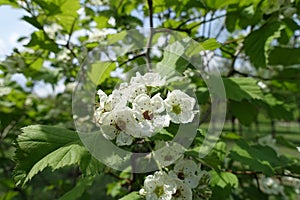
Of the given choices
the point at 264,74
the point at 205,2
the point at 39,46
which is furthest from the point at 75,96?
the point at 264,74

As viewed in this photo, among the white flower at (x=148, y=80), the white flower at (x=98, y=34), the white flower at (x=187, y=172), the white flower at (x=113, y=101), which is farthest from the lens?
the white flower at (x=98, y=34)

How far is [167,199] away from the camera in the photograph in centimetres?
128

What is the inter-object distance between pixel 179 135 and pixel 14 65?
158 centimetres

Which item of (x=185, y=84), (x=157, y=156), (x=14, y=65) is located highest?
(x=14, y=65)

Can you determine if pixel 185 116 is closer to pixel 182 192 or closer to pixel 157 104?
pixel 157 104

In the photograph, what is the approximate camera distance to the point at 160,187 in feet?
4.25

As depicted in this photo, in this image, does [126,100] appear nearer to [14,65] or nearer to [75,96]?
[75,96]

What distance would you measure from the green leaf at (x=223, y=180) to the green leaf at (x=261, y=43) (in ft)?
2.36

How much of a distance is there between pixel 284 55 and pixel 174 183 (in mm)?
1528

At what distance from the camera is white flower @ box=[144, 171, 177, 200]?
1.28 m

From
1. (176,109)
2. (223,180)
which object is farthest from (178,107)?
(223,180)

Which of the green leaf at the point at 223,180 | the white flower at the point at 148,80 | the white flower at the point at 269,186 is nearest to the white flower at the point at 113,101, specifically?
the white flower at the point at 148,80

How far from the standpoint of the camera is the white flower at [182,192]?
4.35 ft

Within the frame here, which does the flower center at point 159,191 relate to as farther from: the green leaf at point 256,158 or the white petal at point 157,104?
the green leaf at point 256,158
